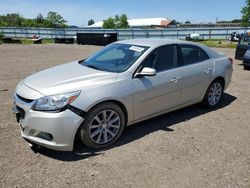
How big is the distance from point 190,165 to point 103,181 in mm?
1198

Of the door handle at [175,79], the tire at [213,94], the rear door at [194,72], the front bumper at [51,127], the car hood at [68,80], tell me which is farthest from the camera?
the tire at [213,94]

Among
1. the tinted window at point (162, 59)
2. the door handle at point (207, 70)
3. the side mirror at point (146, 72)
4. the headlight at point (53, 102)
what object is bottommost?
the headlight at point (53, 102)

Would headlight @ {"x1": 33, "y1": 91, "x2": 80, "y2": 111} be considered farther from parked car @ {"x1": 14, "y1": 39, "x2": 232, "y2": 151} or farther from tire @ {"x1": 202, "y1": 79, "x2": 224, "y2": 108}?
tire @ {"x1": 202, "y1": 79, "x2": 224, "y2": 108}

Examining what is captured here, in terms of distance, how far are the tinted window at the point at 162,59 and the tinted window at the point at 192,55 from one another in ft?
0.86

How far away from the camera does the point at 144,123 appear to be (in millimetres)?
4789

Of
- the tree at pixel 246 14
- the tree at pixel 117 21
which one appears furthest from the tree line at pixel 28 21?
the tree at pixel 246 14

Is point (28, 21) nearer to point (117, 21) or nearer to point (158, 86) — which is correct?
point (117, 21)

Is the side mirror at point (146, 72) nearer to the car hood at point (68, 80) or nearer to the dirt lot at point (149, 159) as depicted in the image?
the car hood at point (68, 80)

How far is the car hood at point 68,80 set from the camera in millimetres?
3531

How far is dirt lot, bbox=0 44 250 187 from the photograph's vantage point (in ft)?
10.2

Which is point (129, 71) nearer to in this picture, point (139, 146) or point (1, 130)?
point (139, 146)

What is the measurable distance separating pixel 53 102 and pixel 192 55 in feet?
9.90

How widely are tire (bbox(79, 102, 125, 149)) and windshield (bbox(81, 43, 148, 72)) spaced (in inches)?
28.0

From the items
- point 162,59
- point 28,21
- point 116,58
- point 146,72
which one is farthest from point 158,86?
point 28,21
